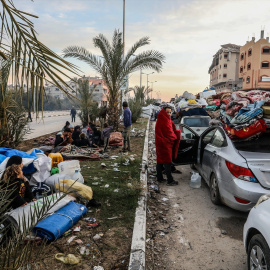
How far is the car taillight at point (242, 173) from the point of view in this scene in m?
4.03

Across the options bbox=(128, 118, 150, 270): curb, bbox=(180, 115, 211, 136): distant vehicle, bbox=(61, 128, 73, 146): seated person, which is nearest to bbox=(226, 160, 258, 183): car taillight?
bbox=(128, 118, 150, 270): curb

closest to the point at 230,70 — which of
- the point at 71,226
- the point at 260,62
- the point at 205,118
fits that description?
the point at 260,62

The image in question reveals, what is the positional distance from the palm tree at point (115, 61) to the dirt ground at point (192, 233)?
30.0 feet

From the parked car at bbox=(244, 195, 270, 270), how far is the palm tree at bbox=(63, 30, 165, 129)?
11.8 metres

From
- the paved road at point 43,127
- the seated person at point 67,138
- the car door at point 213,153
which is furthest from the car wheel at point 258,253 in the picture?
the seated person at point 67,138

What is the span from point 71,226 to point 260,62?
164ft

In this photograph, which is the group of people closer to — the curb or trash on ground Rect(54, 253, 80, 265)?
the curb

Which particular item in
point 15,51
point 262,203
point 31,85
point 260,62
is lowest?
point 262,203

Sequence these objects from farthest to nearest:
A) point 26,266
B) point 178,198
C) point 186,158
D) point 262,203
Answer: point 186,158
point 178,198
point 262,203
point 26,266

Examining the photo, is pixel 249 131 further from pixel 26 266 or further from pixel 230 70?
pixel 230 70

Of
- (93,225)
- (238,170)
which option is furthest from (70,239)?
(238,170)

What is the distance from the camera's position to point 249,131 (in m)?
4.49

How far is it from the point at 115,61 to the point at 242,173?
35.4ft

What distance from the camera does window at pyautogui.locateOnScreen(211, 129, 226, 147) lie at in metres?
5.02
